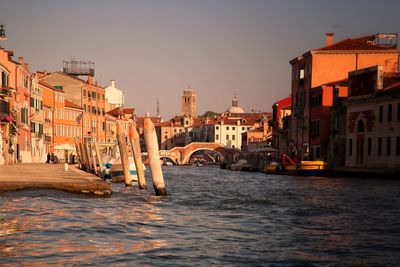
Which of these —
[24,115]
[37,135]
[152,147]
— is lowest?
[152,147]

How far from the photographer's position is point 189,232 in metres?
14.4

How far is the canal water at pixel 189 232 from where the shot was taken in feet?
37.0

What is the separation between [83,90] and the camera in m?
84.2

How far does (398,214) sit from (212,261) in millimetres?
10406

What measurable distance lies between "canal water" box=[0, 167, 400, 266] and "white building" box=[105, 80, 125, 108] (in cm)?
8892

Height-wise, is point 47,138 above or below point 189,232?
above

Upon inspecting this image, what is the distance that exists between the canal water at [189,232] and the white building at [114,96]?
88.9 metres

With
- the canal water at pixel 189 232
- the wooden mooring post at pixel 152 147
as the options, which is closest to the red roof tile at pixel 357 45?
the canal water at pixel 189 232

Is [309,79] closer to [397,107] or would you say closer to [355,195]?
[397,107]

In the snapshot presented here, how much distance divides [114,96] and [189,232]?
326 ft

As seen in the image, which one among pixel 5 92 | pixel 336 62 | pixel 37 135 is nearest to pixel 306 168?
pixel 336 62

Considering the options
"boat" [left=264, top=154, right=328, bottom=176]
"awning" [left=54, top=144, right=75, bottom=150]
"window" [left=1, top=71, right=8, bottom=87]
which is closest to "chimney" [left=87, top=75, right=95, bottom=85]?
"awning" [left=54, top=144, right=75, bottom=150]

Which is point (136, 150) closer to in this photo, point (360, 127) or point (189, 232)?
point (189, 232)

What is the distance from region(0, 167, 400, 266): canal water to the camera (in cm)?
1127
